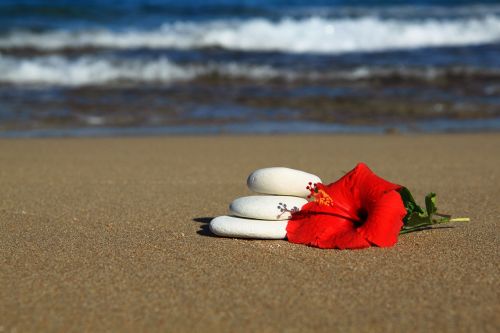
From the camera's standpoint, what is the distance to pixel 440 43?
57.1 ft

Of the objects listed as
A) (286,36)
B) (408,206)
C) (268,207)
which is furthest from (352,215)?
(286,36)

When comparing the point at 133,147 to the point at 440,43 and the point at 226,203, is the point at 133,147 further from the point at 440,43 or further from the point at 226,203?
the point at 440,43

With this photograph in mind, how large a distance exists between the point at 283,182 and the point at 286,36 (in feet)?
47.9

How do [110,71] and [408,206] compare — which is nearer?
[408,206]

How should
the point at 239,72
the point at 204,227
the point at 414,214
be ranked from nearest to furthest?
1. the point at 414,214
2. the point at 204,227
3. the point at 239,72

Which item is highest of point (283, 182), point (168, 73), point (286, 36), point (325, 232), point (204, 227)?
point (286, 36)

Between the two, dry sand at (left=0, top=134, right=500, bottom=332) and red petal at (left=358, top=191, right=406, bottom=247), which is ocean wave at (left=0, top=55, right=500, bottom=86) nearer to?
dry sand at (left=0, top=134, right=500, bottom=332)

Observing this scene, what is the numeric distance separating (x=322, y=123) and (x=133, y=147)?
269 cm

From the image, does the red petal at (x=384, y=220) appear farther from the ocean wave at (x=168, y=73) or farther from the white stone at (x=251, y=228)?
the ocean wave at (x=168, y=73)

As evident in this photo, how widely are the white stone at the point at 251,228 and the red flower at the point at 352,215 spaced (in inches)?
2.0

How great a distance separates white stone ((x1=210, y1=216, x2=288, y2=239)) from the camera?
331cm

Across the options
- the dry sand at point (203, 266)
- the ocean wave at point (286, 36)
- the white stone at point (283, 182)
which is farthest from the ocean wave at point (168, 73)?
the white stone at point (283, 182)

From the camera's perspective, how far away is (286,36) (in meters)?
17.7

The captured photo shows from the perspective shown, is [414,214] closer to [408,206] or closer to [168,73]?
[408,206]
